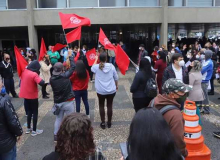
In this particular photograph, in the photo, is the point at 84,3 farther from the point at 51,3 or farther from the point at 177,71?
the point at 177,71

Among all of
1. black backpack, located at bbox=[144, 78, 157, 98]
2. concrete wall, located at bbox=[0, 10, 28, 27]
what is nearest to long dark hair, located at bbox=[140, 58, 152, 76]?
black backpack, located at bbox=[144, 78, 157, 98]

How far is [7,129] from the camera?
3.22 m

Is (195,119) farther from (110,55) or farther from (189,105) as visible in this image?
(110,55)

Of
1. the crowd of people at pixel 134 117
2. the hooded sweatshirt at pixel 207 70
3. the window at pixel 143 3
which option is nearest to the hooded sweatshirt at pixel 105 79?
the crowd of people at pixel 134 117

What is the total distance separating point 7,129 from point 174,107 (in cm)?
226

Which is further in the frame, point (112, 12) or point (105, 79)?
point (112, 12)

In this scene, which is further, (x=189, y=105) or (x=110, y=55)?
(x=110, y=55)

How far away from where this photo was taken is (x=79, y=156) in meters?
1.98

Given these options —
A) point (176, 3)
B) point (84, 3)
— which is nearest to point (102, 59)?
point (84, 3)

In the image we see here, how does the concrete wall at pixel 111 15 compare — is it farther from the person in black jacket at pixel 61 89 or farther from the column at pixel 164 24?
the person in black jacket at pixel 61 89

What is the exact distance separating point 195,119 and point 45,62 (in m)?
6.16

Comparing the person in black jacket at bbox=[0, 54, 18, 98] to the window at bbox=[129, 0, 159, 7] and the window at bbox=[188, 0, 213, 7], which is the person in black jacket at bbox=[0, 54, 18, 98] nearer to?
the window at bbox=[129, 0, 159, 7]

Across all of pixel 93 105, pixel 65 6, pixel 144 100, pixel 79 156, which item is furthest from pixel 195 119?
pixel 65 6

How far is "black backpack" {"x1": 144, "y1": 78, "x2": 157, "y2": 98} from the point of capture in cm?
480
